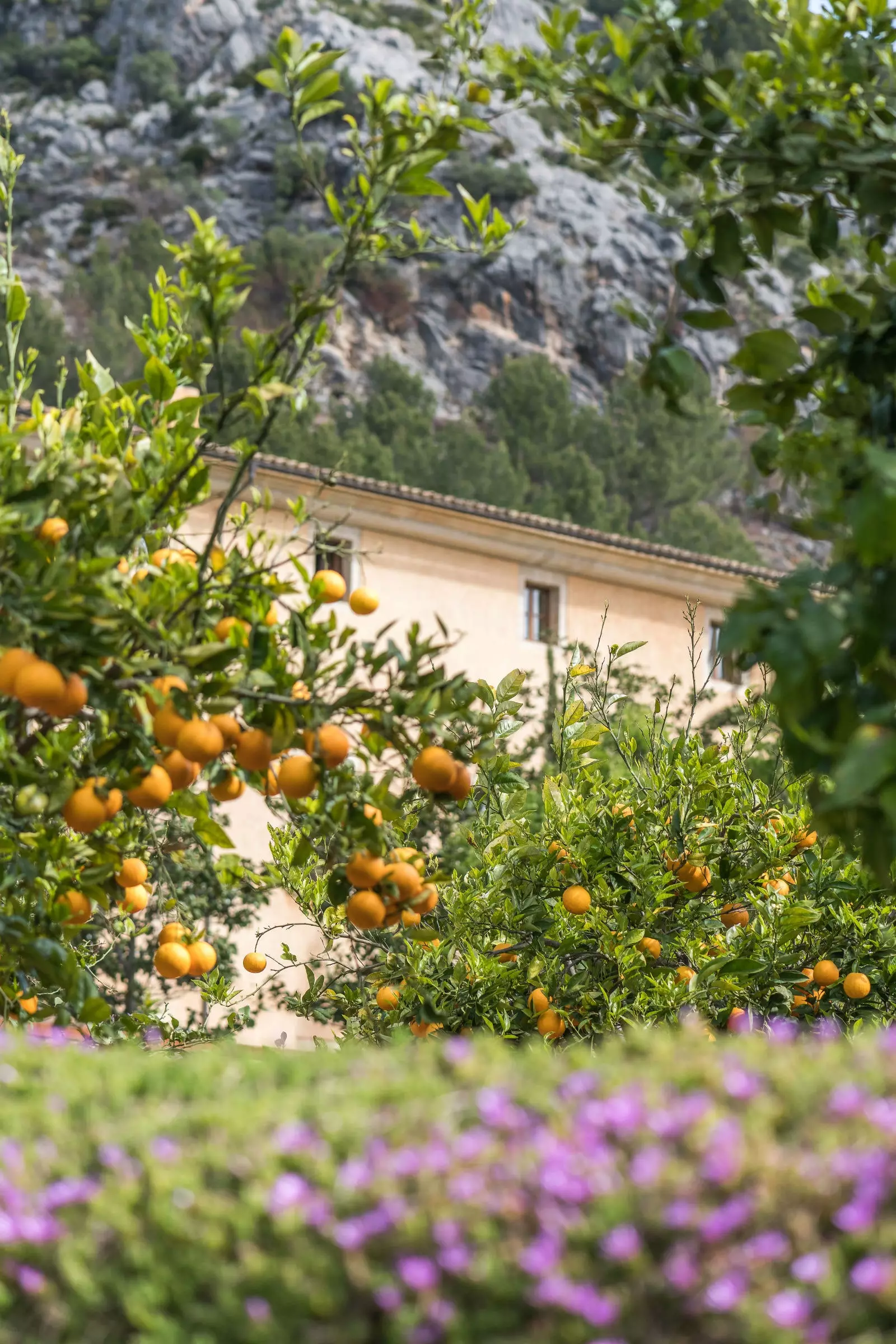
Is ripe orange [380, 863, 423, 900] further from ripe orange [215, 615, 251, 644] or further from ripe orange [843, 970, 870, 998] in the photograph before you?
ripe orange [843, 970, 870, 998]

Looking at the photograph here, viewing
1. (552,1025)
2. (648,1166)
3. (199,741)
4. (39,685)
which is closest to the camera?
(648,1166)

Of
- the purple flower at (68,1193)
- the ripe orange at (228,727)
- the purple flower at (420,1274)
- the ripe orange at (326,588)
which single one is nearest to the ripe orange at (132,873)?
the ripe orange at (228,727)

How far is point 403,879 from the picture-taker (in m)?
2.95

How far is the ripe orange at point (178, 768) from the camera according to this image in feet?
9.62

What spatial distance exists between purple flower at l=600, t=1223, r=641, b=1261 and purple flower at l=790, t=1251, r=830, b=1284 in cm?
17

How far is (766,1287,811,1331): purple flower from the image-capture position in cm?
155

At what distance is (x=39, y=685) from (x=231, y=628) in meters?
0.48

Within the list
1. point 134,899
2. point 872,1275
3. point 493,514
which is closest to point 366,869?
point 134,899

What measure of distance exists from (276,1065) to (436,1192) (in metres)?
0.53

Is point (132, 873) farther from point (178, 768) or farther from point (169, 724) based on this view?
point (169, 724)

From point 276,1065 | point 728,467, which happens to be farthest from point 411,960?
point 728,467

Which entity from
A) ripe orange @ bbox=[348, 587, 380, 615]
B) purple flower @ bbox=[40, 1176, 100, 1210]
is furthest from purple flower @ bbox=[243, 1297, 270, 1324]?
ripe orange @ bbox=[348, 587, 380, 615]

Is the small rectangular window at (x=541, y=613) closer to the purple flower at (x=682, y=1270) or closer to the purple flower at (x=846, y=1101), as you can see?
the purple flower at (x=846, y=1101)

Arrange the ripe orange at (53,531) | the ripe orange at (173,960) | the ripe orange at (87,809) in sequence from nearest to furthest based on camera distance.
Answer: the ripe orange at (87,809) < the ripe orange at (53,531) < the ripe orange at (173,960)
